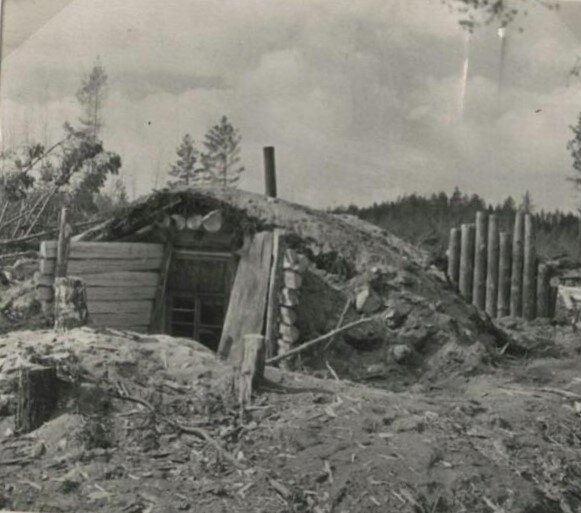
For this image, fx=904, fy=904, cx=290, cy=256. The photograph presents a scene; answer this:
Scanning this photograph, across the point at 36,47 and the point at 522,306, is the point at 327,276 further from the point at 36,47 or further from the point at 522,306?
the point at 36,47

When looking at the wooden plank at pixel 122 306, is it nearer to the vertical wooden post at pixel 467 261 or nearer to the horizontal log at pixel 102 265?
the horizontal log at pixel 102 265

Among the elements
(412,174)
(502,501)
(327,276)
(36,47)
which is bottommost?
(502,501)

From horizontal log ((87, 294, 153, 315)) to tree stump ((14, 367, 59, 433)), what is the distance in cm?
128

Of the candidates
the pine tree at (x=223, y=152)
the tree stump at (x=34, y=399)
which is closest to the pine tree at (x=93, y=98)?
the pine tree at (x=223, y=152)

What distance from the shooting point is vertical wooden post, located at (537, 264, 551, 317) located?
510 cm

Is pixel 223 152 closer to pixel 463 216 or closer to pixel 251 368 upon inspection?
pixel 251 368

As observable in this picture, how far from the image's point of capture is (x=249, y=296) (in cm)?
614

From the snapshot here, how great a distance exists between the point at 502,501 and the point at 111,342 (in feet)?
7.04

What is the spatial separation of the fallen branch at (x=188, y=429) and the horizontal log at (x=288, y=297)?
1.88 m

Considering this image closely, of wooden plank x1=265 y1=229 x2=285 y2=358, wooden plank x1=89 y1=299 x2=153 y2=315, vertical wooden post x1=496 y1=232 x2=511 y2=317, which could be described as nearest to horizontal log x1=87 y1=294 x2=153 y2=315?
wooden plank x1=89 y1=299 x2=153 y2=315

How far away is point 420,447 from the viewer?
13.4 ft

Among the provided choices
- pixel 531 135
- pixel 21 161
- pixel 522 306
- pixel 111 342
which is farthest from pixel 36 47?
pixel 522 306

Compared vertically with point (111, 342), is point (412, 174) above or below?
above

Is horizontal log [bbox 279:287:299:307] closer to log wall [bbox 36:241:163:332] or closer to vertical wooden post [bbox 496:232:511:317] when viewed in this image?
log wall [bbox 36:241:163:332]
